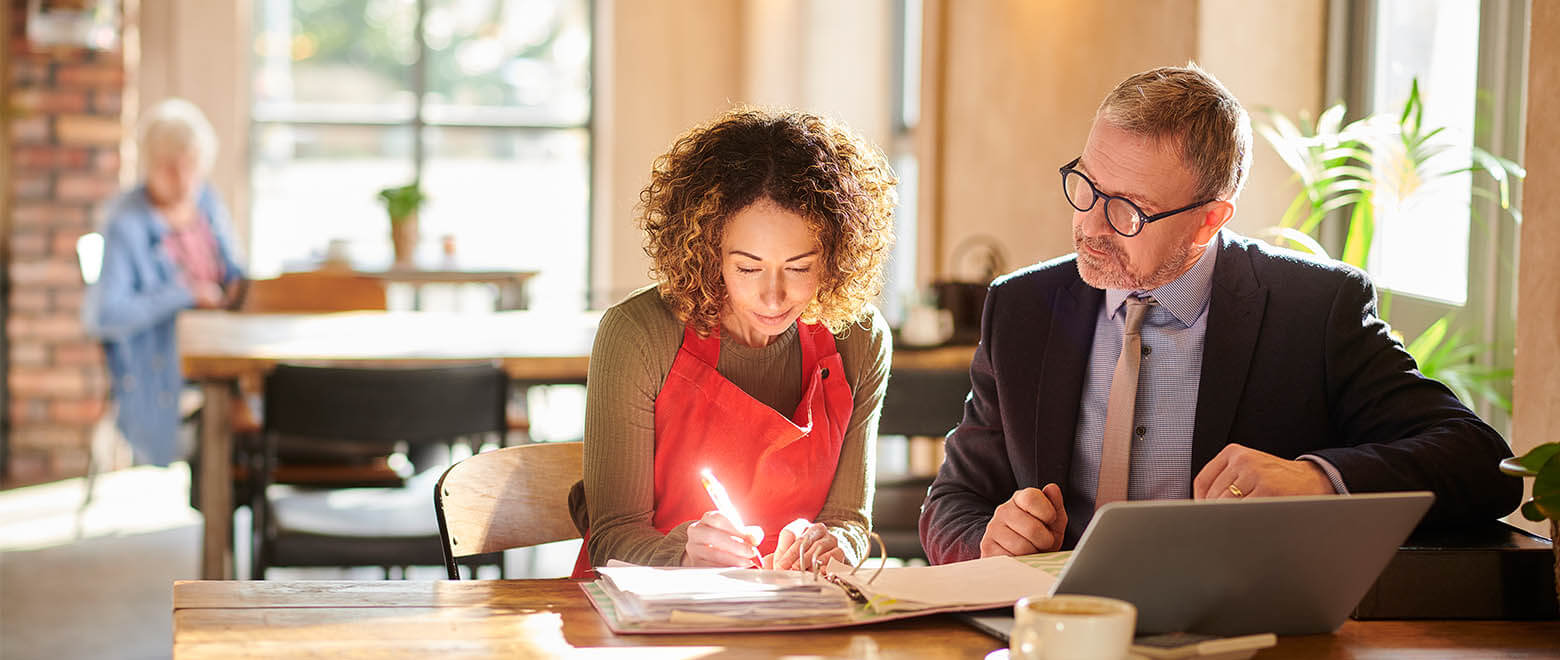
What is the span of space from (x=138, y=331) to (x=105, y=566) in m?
0.77

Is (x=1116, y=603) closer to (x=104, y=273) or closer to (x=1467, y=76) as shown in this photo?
(x=1467, y=76)

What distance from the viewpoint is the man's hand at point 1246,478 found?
1421 millimetres

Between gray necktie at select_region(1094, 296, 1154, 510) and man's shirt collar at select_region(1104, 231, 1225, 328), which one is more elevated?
man's shirt collar at select_region(1104, 231, 1225, 328)

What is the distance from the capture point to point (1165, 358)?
1757 millimetres

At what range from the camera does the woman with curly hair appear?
69.7 inches

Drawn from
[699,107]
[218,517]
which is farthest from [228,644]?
[699,107]

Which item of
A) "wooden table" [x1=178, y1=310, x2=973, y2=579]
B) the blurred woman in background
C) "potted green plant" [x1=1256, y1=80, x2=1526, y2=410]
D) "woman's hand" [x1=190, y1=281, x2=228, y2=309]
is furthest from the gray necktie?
"woman's hand" [x1=190, y1=281, x2=228, y2=309]

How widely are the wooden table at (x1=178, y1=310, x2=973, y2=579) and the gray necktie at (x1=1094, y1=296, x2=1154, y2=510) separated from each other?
1502 millimetres

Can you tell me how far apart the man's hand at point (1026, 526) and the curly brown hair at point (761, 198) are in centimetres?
42

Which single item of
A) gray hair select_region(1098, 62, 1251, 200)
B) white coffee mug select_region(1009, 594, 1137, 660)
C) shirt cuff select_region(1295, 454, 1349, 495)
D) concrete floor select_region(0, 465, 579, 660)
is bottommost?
concrete floor select_region(0, 465, 579, 660)

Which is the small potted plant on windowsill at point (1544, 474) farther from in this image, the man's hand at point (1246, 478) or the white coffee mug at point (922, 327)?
the white coffee mug at point (922, 327)

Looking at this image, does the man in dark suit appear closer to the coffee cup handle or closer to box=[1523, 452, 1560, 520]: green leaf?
box=[1523, 452, 1560, 520]: green leaf

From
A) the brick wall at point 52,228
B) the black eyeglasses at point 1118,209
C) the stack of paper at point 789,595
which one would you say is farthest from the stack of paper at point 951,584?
the brick wall at point 52,228

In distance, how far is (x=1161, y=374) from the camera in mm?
1755
